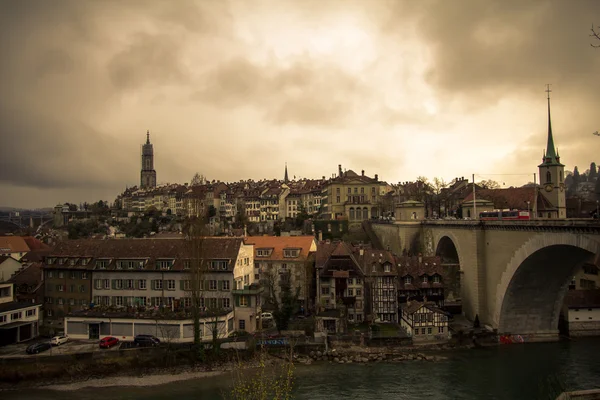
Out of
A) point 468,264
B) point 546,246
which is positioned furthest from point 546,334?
point 546,246

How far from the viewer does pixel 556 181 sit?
166 feet

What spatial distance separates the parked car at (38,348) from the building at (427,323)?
875 inches

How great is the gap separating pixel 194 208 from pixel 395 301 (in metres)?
16.2

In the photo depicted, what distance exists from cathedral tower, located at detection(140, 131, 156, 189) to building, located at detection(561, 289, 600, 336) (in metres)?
127

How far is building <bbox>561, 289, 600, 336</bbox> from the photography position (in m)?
32.1

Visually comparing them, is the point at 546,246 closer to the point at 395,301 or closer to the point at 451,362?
the point at 451,362

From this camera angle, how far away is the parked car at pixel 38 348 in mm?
26047

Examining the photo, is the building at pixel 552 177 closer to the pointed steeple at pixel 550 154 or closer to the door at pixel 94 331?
the pointed steeple at pixel 550 154

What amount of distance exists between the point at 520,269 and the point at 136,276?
82.1 feet

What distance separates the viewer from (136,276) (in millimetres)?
31578

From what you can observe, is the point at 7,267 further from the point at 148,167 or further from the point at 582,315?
the point at 148,167

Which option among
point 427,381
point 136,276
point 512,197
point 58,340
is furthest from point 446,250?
point 58,340

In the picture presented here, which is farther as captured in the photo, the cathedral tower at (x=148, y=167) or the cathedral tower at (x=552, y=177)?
the cathedral tower at (x=148, y=167)

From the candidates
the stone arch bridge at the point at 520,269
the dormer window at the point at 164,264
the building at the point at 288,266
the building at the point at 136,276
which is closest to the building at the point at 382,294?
the building at the point at 288,266
